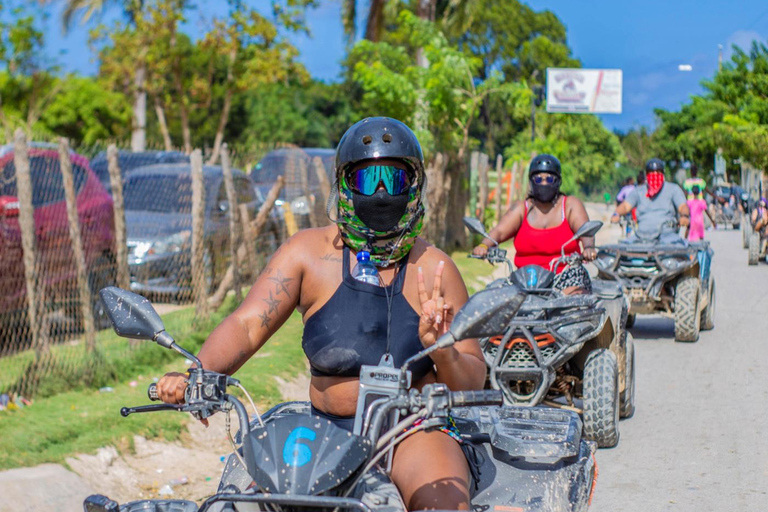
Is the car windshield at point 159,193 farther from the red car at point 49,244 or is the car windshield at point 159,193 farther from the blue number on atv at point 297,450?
the blue number on atv at point 297,450

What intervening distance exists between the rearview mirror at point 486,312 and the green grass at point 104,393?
13.1 ft

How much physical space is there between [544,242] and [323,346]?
15.4 ft

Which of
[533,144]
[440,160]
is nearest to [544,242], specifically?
[440,160]

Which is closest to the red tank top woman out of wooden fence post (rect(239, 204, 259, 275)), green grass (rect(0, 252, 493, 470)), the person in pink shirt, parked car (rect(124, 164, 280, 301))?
green grass (rect(0, 252, 493, 470))

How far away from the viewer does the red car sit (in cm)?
813

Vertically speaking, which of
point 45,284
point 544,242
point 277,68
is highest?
point 277,68

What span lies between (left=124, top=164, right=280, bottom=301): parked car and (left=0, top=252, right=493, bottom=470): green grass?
0.45m

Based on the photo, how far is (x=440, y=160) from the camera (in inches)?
677

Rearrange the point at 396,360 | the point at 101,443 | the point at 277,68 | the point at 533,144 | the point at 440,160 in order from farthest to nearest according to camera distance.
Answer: the point at 277,68 < the point at 533,144 < the point at 440,160 < the point at 101,443 < the point at 396,360

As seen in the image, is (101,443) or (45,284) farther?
(45,284)

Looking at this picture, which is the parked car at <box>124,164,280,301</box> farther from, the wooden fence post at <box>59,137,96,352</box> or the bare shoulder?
the bare shoulder

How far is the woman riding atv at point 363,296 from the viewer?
3.37 meters

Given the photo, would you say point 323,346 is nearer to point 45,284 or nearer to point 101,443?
point 101,443

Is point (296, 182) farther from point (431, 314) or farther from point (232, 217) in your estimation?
point (431, 314)
